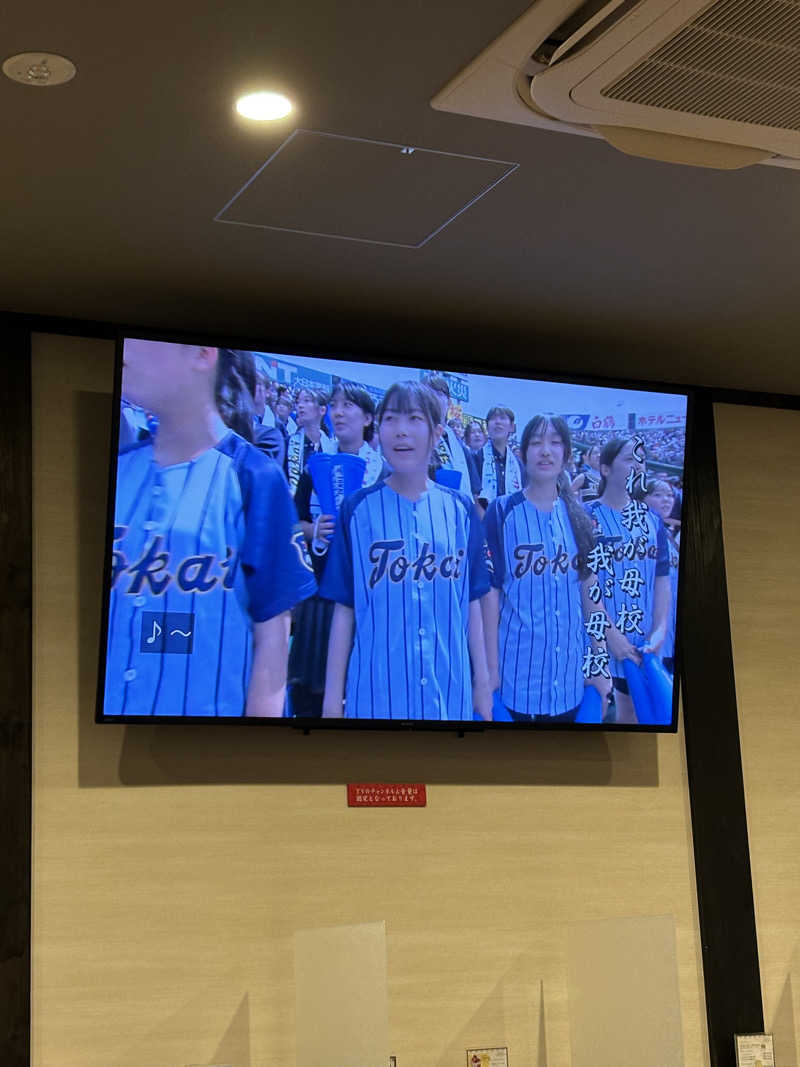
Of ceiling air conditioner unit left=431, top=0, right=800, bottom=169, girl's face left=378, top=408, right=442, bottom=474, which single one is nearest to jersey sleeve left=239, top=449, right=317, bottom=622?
girl's face left=378, top=408, right=442, bottom=474

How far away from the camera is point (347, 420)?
4379 millimetres

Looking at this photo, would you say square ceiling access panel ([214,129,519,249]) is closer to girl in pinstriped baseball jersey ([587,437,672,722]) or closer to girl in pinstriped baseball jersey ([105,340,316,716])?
girl in pinstriped baseball jersey ([105,340,316,716])

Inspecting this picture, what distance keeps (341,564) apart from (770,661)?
5.75ft

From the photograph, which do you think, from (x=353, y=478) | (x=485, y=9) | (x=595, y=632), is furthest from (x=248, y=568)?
(x=485, y=9)

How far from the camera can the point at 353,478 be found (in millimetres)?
4371

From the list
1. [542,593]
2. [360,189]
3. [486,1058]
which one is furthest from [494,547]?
[486,1058]

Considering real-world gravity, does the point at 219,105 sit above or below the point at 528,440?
above

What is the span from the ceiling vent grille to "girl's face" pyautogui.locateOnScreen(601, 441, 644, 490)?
5.20ft

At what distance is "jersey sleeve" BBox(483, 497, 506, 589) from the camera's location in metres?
4.54

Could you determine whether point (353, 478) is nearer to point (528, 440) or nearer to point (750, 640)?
point (528, 440)

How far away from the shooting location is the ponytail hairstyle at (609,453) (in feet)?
15.4

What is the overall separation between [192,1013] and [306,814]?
650mm

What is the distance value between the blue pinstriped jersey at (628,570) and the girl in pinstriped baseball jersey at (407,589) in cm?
42

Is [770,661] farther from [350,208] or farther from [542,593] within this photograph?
[350,208]
